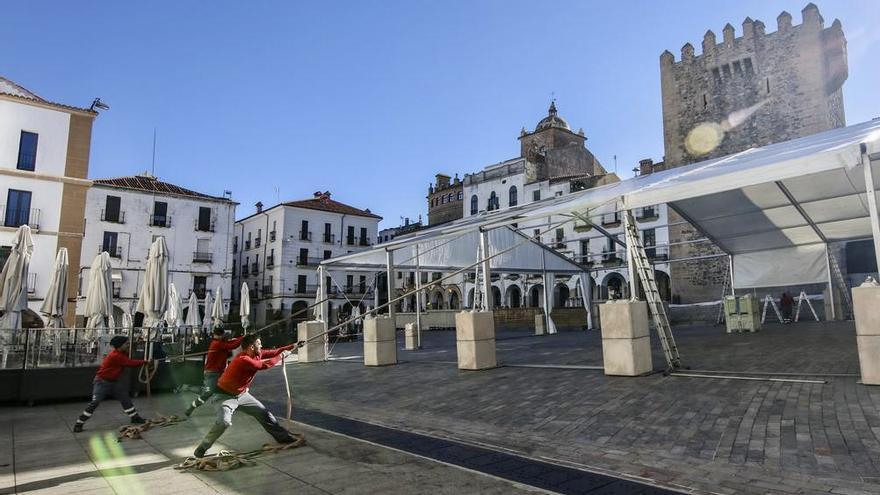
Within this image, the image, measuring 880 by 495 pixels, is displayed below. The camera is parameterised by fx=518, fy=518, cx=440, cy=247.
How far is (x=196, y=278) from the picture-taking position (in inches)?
1735

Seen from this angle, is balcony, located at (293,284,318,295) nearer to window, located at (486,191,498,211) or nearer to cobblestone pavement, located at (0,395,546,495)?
window, located at (486,191,498,211)

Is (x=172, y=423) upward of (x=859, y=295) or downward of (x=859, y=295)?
A: downward

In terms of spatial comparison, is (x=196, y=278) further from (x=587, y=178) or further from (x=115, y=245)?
(x=587, y=178)

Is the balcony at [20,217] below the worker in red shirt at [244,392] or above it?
above

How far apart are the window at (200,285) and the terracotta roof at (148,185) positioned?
7000 millimetres

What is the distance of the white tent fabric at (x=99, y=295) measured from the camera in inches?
648

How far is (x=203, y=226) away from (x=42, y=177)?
1923 cm

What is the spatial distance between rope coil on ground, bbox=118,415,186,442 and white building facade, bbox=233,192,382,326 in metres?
40.5

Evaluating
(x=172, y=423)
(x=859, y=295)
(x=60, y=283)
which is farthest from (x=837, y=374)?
(x=60, y=283)

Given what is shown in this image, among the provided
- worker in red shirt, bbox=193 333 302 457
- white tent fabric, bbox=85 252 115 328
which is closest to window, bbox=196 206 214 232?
white tent fabric, bbox=85 252 115 328

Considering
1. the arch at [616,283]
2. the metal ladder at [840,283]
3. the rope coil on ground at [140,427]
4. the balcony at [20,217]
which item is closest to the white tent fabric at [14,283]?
the rope coil on ground at [140,427]

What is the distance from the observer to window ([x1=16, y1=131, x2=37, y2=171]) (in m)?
25.6

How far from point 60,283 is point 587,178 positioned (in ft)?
134

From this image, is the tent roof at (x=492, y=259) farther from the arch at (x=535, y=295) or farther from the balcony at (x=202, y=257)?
the balcony at (x=202, y=257)
